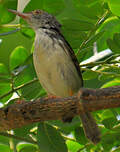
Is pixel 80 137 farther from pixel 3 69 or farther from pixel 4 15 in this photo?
pixel 4 15

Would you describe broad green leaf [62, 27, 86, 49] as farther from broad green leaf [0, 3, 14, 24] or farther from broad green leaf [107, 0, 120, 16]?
broad green leaf [0, 3, 14, 24]

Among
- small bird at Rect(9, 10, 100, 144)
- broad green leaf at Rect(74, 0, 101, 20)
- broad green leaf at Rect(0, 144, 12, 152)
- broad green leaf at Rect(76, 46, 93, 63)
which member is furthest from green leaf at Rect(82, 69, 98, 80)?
broad green leaf at Rect(0, 144, 12, 152)

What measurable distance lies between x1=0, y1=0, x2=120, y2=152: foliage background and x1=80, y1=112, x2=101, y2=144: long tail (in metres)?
0.08

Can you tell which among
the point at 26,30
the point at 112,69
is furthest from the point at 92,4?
the point at 26,30

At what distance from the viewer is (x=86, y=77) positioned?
2.82 m

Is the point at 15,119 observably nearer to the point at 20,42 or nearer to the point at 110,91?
the point at 110,91

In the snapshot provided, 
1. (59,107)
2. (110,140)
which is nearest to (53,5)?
(59,107)

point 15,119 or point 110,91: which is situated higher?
point 110,91

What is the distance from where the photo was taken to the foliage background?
8.80 ft

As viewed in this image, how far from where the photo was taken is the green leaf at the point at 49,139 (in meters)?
2.60

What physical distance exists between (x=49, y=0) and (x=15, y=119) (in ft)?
3.48

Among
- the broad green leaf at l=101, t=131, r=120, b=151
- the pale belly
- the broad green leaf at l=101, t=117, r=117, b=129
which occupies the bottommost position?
the broad green leaf at l=101, t=131, r=120, b=151

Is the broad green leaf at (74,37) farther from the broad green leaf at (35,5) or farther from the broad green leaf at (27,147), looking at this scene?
the broad green leaf at (27,147)

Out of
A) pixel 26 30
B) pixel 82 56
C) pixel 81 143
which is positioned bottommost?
pixel 81 143
